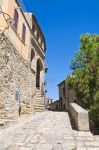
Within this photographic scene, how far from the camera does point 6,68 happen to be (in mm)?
8008

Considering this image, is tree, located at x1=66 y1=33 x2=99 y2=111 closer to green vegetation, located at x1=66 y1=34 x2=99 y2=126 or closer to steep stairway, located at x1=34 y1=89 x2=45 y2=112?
green vegetation, located at x1=66 y1=34 x2=99 y2=126

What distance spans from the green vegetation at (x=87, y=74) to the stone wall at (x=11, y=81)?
4.68 meters

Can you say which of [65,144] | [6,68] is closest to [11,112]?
[6,68]

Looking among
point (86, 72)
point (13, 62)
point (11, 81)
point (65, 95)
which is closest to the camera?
point (11, 81)

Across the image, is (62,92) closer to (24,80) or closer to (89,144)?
(24,80)

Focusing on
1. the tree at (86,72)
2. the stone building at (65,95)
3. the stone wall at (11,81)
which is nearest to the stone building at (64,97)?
the stone building at (65,95)

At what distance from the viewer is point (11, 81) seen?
858cm

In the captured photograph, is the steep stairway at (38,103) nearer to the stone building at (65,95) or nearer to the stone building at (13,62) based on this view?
the stone building at (13,62)

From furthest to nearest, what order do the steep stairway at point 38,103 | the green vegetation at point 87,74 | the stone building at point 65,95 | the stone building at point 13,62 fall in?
the stone building at point 65,95
the steep stairway at point 38,103
the green vegetation at point 87,74
the stone building at point 13,62

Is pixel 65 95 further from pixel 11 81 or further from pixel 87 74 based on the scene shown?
pixel 11 81

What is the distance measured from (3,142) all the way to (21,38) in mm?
7741

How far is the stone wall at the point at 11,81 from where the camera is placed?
7664 mm

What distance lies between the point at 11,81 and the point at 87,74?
706 centimetres

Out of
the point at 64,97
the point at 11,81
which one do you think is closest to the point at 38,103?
the point at 11,81
